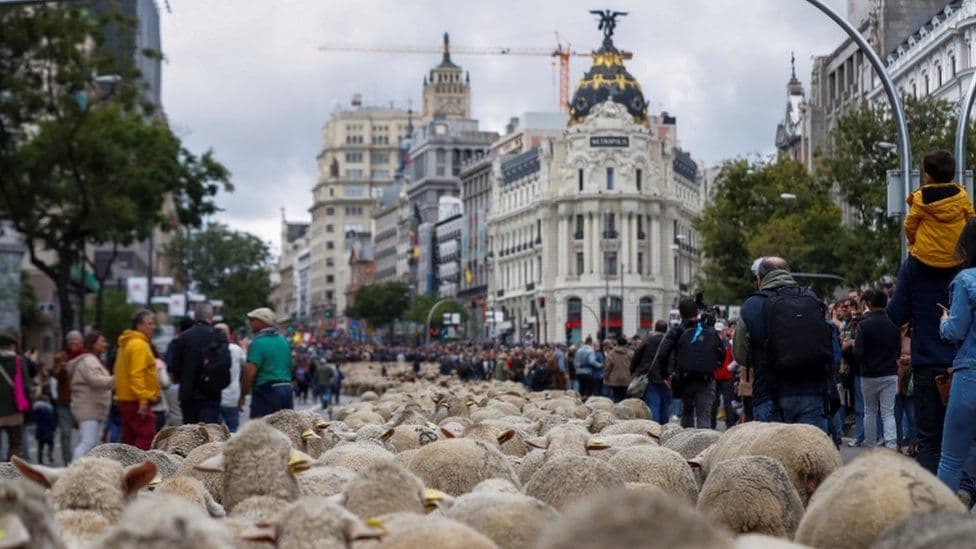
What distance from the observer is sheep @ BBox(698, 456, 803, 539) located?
7863 mm

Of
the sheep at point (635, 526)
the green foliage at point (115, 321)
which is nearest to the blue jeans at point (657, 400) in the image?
the sheep at point (635, 526)

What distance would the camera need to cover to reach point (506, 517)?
603 centimetres

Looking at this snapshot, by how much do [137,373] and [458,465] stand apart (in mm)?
10015

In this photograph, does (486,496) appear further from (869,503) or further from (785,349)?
(785,349)

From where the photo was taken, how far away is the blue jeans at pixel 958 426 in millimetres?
9562

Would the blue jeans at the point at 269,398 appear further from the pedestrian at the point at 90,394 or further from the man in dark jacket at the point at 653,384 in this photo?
the man in dark jacket at the point at 653,384

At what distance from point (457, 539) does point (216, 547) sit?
814mm

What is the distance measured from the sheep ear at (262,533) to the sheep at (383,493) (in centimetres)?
88

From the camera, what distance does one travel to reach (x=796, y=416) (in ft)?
40.1

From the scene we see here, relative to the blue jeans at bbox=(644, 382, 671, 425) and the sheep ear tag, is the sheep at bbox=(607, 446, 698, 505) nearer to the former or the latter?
the sheep ear tag

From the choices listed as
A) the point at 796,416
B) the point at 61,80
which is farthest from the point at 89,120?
the point at 796,416

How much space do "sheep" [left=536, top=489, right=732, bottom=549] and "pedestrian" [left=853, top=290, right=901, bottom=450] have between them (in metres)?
13.3

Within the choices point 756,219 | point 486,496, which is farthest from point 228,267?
point 486,496

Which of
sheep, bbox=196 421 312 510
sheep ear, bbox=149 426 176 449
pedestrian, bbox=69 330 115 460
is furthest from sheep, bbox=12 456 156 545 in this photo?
pedestrian, bbox=69 330 115 460
